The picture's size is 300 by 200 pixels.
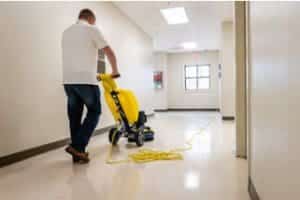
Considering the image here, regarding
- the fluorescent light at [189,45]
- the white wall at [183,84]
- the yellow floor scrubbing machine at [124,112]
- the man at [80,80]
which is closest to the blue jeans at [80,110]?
the man at [80,80]

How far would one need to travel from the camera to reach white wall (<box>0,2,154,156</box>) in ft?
9.25

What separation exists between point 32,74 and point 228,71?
17.6 feet

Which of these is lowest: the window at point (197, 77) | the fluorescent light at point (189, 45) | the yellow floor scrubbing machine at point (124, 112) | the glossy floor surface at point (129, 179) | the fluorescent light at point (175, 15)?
the glossy floor surface at point (129, 179)

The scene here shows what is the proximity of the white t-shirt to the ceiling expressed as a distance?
312cm

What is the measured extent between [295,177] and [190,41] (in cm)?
944

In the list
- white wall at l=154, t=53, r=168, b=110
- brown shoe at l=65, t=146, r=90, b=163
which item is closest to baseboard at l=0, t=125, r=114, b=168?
brown shoe at l=65, t=146, r=90, b=163

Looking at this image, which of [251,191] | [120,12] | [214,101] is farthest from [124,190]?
[214,101]

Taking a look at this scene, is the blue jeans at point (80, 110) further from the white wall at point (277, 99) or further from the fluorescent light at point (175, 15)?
the fluorescent light at point (175, 15)

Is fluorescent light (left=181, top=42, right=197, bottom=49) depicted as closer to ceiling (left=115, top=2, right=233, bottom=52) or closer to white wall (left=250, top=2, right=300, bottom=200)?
ceiling (left=115, top=2, right=233, bottom=52)

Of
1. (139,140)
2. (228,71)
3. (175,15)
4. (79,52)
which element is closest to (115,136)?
(139,140)

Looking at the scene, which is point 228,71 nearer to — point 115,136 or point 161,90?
point 115,136

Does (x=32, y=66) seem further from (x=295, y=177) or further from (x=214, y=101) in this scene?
(x=214, y=101)

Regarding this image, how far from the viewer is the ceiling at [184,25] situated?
229 inches

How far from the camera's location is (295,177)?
0.80 m
